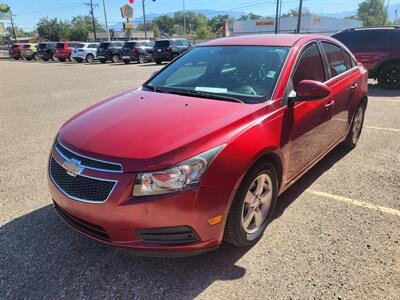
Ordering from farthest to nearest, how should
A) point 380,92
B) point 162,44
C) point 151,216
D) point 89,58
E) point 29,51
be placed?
1. point 29,51
2. point 89,58
3. point 162,44
4. point 380,92
5. point 151,216

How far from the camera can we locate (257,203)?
295 centimetres

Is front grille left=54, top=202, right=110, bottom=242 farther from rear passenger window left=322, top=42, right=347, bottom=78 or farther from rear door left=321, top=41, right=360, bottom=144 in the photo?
rear passenger window left=322, top=42, right=347, bottom=78

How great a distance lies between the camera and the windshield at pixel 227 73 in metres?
3.27

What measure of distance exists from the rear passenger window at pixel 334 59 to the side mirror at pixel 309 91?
1.19 metres

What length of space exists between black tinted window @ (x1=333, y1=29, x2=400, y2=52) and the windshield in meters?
8.79

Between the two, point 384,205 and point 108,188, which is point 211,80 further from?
point 384,205

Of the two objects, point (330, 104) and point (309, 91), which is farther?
point (330, 104)

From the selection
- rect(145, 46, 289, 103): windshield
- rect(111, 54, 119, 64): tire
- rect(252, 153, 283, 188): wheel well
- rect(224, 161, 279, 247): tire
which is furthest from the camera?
rect(111, 54, 119, 64): tire

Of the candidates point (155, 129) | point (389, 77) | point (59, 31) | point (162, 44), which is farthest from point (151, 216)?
point (59, 31)

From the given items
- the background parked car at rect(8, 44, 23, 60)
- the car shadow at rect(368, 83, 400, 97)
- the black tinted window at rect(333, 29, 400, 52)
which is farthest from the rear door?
the background parked car at rect(8, 44, 23, 60)

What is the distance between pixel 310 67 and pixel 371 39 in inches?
349

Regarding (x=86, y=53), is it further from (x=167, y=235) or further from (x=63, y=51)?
(x=167, y=235)

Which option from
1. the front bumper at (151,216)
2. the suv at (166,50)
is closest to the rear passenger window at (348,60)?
the front bumper at (151,216)

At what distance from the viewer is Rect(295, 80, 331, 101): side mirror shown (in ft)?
10.3
